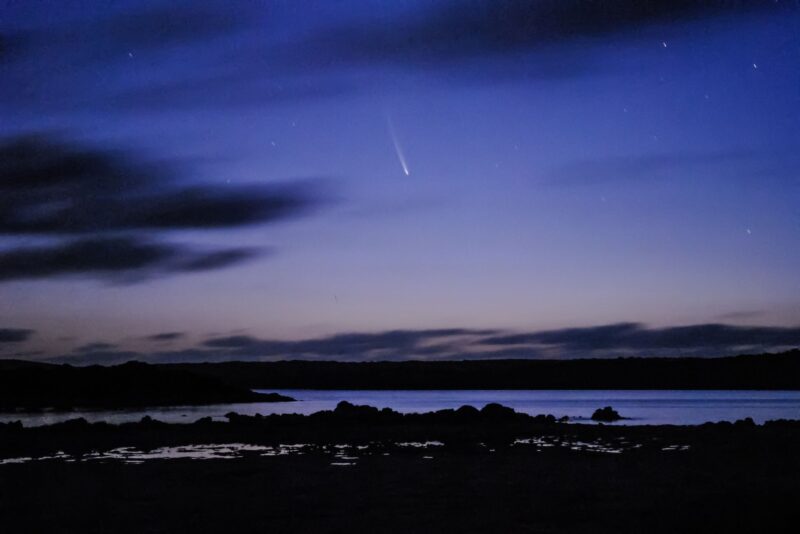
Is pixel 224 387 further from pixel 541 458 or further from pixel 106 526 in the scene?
pixel 106 526

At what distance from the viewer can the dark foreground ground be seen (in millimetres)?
14305

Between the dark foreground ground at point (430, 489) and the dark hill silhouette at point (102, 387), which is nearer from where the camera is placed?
the dark foreground ground at point (430, 489)

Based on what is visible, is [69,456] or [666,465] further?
[69,456]

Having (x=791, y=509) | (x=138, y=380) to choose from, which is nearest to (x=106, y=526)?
(x=791, y=509)

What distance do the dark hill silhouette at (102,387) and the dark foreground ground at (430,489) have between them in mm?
44509

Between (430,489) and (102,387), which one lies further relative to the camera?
(102,387)

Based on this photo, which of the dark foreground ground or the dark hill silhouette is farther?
the dark hill silhouette

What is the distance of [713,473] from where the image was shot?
67.7 feet

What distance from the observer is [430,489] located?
18.2 m

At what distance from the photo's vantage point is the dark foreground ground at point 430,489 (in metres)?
14.3

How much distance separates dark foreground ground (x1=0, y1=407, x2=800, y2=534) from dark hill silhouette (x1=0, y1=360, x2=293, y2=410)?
44509 millimetres

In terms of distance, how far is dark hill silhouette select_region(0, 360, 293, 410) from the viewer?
7325cm

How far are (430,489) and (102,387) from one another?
64154 millimetres

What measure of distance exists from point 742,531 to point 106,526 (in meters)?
9.67
